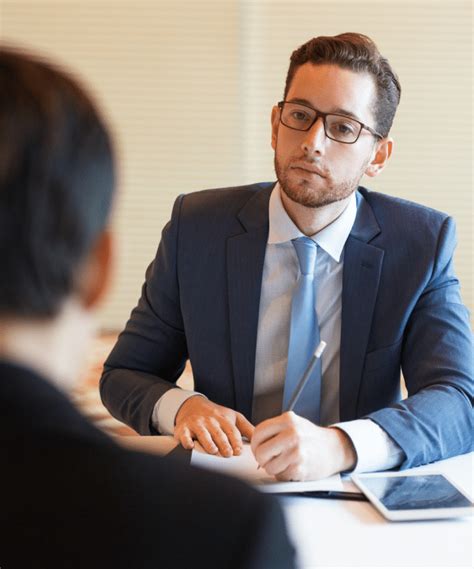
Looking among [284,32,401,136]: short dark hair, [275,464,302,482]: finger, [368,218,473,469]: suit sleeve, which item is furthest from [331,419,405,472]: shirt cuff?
[284,32,401,136]: short dark hair

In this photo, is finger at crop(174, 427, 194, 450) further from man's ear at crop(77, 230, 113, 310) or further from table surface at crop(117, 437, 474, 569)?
man's ear at crop(77, 230, 113, 310)

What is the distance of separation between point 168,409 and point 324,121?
0.76 m

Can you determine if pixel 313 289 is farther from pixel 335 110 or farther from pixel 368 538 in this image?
pixel 368 538

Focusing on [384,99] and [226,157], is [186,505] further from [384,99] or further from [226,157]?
[226,157]

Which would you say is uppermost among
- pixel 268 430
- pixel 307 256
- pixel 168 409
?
pixel 307 256

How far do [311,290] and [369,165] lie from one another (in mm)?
408

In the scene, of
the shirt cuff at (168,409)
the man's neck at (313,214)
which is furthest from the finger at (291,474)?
the man's neck at (313,214)

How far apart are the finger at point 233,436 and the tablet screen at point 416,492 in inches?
10.2

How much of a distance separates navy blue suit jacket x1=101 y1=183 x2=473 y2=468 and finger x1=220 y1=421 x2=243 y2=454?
0.28 metres

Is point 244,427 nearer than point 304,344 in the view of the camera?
Yes

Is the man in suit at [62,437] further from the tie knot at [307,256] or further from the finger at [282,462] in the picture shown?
the tie knot at [307,256]

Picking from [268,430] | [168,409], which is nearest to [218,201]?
[168,409]

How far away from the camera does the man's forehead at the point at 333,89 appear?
2072 millimetres

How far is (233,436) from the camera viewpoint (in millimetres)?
1712
